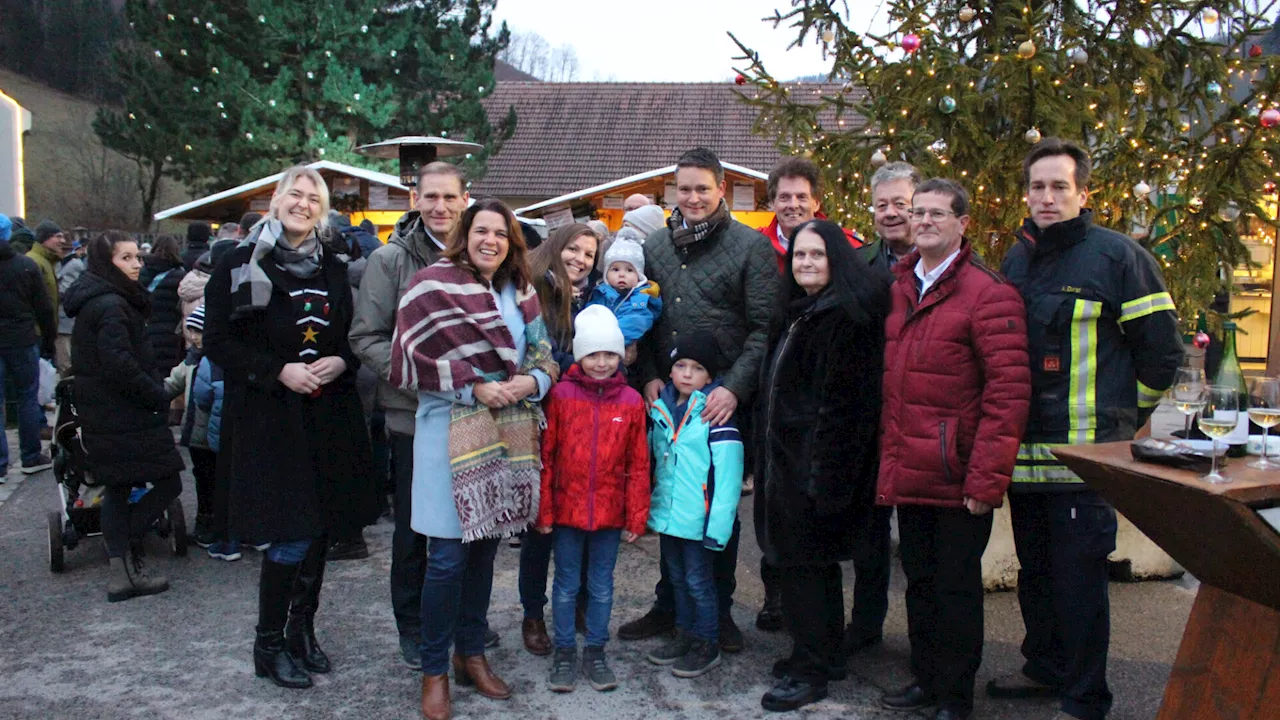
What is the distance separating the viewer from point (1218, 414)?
2625mm

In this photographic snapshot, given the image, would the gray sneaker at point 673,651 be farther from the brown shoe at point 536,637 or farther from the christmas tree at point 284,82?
the christmas tree at point 284,82

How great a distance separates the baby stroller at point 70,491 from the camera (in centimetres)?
541

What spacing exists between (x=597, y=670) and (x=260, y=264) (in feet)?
6.93

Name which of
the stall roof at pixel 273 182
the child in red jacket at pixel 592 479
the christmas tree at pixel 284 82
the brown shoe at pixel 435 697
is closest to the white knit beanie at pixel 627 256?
the child in red jacket at pixel 592 479

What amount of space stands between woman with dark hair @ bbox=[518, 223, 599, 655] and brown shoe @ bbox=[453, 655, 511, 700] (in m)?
0.41

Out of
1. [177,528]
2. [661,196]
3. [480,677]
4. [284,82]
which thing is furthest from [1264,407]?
[284,82]

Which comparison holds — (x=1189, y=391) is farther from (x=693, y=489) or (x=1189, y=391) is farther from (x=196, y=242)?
(x=196, y=242)

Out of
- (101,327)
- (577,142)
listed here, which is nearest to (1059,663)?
(101,327)

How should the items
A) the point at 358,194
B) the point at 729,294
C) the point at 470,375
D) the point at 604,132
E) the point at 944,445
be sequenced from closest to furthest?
the point at 944,445
the point at 470,375
the point at 729,294
the point at 358,194
the point at 604,132

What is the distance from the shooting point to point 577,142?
30.1 m

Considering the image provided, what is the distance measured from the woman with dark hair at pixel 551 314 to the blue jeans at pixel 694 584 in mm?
538

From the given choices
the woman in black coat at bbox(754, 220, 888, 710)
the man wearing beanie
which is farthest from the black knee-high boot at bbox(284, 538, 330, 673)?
the man wearing beanie

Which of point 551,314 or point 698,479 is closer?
point 698,479

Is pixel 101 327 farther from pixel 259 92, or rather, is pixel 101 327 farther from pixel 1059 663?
pixel 259 92
